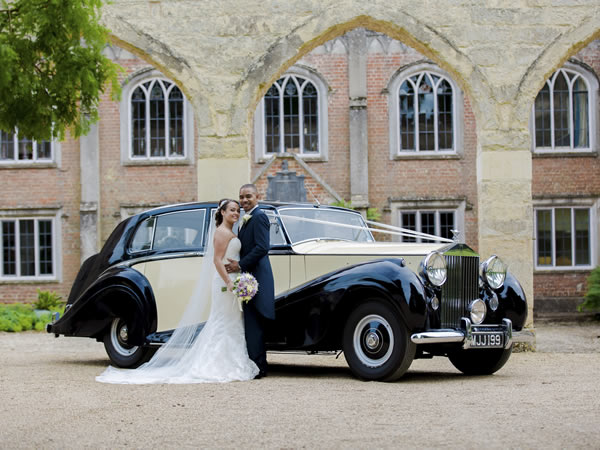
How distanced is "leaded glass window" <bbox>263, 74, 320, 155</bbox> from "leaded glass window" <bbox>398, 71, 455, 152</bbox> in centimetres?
231

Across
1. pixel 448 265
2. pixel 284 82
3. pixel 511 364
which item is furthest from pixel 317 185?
pixel 448 265

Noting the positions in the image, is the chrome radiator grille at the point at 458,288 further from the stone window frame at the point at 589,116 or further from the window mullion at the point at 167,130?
the window mullion at the point at 167,130

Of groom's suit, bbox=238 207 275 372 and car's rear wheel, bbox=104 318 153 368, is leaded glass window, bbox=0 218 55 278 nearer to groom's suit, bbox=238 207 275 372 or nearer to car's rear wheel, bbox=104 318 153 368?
car's rear wheel, bbox=104 318 153 368

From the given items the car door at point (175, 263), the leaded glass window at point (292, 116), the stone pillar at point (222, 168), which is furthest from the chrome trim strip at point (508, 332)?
the leaded glass window at point (292, 116)

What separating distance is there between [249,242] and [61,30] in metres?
2.66

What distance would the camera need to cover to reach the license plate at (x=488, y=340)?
28.2 ft

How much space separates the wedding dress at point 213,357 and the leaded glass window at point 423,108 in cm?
1646

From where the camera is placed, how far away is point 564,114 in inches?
979

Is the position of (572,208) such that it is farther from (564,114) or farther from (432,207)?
(432,207)

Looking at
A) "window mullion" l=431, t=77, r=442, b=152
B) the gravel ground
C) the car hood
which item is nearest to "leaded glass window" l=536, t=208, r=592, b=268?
"window mullion" l=431, t=77, r=442, b=152

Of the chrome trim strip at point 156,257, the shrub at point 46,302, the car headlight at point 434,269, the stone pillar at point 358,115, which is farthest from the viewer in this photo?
the stone pillar at point 358,115

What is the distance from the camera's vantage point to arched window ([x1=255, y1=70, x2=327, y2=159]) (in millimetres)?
25031

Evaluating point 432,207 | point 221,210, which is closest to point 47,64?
point 221,210

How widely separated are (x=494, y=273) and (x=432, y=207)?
1547cm
